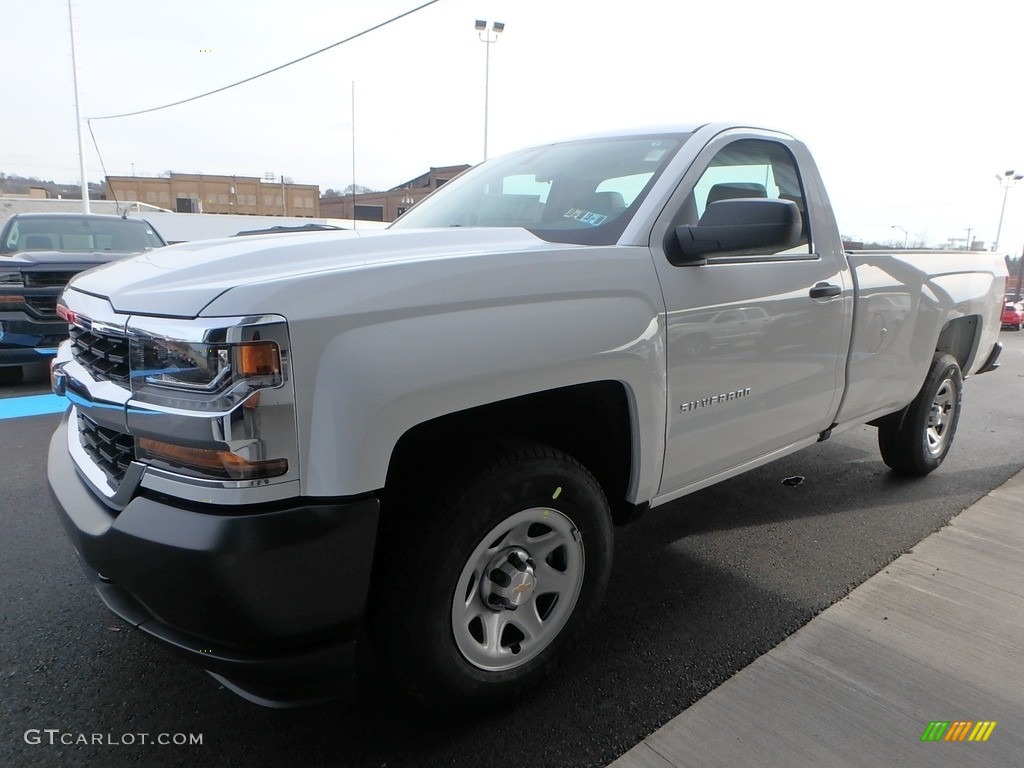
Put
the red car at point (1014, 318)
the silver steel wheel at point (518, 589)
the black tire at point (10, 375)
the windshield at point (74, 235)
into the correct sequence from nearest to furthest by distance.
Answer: the silver steel wheel at point (518, 589) → the black tire at point (10, 375) → the windshield at point (74, 235) → the red car at point (1014, 318)

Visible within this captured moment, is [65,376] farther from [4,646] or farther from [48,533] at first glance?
[48,533]

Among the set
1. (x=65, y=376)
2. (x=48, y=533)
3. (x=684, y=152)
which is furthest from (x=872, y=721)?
(x=48, y=533)

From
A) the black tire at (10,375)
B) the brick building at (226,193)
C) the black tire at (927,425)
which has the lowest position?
the black tire at (10,375)

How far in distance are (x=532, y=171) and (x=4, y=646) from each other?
273cm

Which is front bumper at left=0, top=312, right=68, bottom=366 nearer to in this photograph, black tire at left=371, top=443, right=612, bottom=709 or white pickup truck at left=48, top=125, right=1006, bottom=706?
white pickup truck at left=48, top=125, right=1006, bottom=706

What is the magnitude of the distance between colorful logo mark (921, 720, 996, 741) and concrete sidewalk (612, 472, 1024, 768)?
0.5 inches

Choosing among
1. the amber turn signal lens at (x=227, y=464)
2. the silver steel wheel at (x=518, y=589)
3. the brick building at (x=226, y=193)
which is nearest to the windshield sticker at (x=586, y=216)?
the silver steel wheel at (x=518, y=589)

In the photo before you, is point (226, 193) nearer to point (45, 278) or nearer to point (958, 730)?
point (45, 278)

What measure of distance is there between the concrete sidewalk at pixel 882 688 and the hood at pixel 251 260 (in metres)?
1.56

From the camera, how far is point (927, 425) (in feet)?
13.9

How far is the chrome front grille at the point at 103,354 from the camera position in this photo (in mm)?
1726

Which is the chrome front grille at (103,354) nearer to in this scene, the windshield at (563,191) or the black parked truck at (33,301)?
the windshield at (563,191)

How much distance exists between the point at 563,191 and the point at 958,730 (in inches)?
89.7

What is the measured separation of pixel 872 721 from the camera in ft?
6.89
